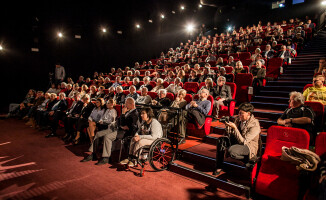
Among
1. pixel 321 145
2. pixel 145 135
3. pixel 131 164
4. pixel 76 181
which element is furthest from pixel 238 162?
pixel 76 181

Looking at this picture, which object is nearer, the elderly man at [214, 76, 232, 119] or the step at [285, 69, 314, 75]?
the elderly man at [214, 76, 232, 119]

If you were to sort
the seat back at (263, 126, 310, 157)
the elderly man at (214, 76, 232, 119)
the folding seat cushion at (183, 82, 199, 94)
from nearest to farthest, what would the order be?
the seat back at (263, 126, 310, 157), the elderly man at (214, 76, 232, 119), the folding seat cushion at (183, 82, 199, 94)

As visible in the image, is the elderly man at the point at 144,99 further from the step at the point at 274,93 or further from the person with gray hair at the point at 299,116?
the person with gray hair at the point at 299,116

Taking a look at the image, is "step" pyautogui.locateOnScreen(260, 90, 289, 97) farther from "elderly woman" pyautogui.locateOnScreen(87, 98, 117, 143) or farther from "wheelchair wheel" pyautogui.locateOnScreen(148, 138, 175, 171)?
"elderly woman" pyautogui.locateOnScreen(87, 98, 117, 143)

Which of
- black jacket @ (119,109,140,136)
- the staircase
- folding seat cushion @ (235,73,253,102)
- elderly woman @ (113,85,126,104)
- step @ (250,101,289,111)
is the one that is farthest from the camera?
elderly woman @ (113,85,126,104)

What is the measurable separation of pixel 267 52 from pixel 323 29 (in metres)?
5.51

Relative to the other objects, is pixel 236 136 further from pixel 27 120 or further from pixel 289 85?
pixel 27 120

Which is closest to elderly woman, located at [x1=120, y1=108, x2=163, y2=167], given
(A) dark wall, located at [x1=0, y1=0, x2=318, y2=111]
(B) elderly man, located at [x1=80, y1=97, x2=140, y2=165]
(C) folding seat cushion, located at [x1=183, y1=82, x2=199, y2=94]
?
(B) elderly man, located at [x1=80, y1=97, x2=140, y2=165]

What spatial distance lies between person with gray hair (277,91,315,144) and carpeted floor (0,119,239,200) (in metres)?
1.17

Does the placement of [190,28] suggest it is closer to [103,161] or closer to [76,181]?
[103,161]

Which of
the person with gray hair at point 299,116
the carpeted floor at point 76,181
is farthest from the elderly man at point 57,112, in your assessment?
the person with gray hair at point 299,116

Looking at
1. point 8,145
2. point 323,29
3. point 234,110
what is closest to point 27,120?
point 8,145

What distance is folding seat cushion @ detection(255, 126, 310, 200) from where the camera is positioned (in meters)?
1.72

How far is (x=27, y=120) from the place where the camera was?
5941mm
